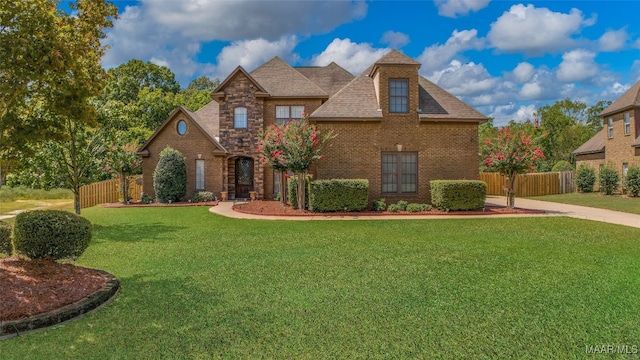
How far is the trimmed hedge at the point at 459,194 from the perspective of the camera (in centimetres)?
1583

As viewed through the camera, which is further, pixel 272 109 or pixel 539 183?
pixel 539 183

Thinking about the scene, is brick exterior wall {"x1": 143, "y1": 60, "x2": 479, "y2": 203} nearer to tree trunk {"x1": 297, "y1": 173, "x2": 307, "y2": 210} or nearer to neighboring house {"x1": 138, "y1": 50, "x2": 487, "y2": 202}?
neighboring house {"x1": 138, "y1": 50, "x2": 487, "y2": 202}

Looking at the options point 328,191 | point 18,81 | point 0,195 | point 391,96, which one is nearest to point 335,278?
point 18,81

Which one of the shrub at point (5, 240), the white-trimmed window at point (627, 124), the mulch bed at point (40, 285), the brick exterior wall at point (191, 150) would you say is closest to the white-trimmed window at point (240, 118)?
the brick exterior wall at point (191, 150)

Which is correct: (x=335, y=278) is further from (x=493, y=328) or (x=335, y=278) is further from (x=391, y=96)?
(x=391, y=96)

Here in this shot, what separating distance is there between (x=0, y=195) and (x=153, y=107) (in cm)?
1669

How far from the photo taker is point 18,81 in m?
5.88

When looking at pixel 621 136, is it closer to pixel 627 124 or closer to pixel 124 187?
pixel 627 124

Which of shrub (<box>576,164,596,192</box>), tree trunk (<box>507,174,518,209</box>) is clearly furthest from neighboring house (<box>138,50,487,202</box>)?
shrub (<box>576,164,596,192</box>)

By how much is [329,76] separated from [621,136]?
20241 millimetres

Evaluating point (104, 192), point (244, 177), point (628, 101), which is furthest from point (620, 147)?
point (104, 192)

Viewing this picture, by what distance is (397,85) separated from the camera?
1706cm

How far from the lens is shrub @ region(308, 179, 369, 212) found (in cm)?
1568

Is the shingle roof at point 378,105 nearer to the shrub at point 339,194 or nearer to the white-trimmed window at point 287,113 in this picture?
the shrub at point 339,194
